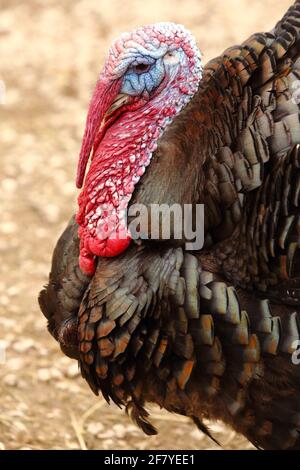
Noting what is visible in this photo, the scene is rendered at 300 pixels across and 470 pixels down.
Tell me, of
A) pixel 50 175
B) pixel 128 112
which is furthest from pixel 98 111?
pixel 50 175

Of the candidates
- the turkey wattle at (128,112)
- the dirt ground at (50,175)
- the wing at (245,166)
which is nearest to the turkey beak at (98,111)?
the turkey wattle at (128,112)

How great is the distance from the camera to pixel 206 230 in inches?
120

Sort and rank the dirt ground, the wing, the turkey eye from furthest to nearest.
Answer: the dirt ground → the turkey eye → the wing

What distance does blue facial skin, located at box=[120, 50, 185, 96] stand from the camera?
310 centimetres

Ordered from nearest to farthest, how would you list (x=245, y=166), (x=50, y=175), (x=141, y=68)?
1. (x=245, y=166)
2. (x=141, y=68)
3. (x=50, y=175)

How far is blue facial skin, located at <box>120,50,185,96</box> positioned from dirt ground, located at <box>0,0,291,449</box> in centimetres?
174

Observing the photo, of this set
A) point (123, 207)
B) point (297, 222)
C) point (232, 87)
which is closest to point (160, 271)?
point (123, 207)

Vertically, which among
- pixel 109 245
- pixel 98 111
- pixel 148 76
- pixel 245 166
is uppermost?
pixel 148 76

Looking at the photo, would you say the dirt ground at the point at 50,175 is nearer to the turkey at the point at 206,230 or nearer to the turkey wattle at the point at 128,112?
the turkey at the point at 206,230

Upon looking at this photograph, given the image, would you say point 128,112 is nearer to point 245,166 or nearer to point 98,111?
point 98,111

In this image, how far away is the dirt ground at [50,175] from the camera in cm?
435

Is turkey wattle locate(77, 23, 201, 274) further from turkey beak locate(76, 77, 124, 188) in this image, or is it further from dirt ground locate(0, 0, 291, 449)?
dirt ground locate(0, 0, 291, 449)

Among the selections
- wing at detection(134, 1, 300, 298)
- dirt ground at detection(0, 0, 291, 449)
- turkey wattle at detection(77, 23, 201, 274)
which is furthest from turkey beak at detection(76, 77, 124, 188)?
dirt ground at detection(0, 0, 291, 449)

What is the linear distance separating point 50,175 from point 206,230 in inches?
133
